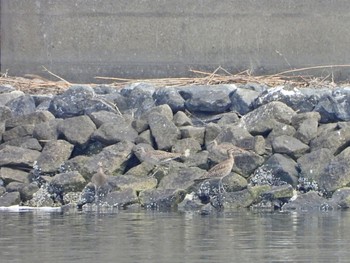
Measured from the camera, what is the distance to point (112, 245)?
1122cm

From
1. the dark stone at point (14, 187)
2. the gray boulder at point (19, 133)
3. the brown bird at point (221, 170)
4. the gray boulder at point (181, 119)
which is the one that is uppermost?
the gray boulder at point (181, 119)

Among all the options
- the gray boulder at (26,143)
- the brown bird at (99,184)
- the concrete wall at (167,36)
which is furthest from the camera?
the concrete wall at (167,36)

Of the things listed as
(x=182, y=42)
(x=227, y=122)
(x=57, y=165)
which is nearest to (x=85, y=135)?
(x=57, y=165)

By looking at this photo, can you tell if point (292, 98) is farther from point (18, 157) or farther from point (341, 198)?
point (18, 157)

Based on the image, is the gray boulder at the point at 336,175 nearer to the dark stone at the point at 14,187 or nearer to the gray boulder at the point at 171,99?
the gray boulder at the point at 171,99

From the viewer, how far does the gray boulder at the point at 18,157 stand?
16797 mm

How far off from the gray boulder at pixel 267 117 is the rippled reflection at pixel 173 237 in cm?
294

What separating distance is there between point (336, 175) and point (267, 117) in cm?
206

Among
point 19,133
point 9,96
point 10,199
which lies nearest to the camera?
point 10,199

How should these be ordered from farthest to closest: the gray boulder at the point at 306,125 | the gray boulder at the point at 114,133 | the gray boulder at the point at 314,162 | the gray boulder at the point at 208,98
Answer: the gray boulder at the point at 208,98
the gray boulder at the point at 114,133
the gray boulder at the point at 306,125
the gray boulder at the point at 314,162

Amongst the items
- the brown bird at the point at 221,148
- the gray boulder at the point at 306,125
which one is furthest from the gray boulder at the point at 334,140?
the brown bird at the point at 221,148

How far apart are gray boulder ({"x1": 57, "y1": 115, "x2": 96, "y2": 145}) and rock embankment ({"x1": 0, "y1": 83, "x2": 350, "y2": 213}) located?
14 millimetres

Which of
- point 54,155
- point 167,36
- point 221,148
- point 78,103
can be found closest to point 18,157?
point 54,155

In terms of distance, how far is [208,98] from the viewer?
18.3 m
